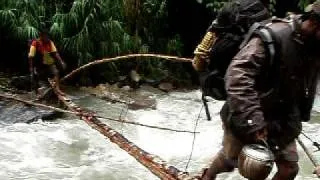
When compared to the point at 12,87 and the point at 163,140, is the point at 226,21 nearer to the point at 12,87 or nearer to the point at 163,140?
the point at 163,140

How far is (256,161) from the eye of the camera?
2.90 meters

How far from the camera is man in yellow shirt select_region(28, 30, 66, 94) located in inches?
369

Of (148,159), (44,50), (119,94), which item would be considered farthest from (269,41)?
(119,94)

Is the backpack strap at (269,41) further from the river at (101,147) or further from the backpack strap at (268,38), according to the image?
the river at (101,147)

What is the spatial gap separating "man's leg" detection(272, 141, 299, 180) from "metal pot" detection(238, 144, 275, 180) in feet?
3.07

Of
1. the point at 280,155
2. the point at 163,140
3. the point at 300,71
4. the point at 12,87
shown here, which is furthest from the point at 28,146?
the point at 300,71

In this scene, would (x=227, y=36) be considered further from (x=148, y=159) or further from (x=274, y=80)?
(x=148, y=159)

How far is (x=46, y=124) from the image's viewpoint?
8867 mm

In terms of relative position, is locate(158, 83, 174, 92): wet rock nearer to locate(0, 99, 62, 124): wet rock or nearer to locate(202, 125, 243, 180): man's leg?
locate(0, 99, 62, 124): wet rock

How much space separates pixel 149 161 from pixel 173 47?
852 centimetres

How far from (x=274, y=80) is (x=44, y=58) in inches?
272

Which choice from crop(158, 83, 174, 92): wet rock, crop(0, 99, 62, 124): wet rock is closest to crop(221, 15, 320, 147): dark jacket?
crop(0, 99, 62, 124): wet rock

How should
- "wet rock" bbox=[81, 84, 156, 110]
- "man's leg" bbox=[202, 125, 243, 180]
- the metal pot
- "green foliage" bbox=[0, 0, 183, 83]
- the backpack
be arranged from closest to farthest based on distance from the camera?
the metal pot, the backpack, "man's leg" bbox=[202, 125, 243, 180], "wet rock" bbox=[81, 84, 156, 110], "green foliage" bbox=[0, 0, 183, 83]

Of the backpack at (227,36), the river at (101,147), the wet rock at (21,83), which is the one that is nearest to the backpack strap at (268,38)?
→ the backpack at (227,36)
